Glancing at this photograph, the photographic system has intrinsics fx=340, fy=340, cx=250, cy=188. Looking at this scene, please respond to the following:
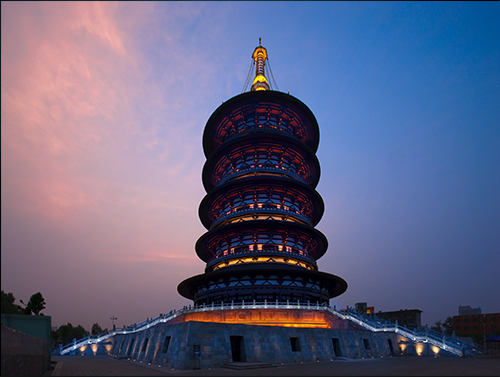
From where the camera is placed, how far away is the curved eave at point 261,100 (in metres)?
51.3

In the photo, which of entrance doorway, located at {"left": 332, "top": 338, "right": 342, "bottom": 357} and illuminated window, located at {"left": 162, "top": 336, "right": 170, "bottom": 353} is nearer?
illuminated window, located at {"left": 162, "top": 336, "right": 170, "bottom": 353}

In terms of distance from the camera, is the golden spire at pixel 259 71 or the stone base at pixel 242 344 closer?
the stone base at pixel 242 344

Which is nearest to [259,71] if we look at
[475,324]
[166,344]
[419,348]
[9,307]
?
[419,348]

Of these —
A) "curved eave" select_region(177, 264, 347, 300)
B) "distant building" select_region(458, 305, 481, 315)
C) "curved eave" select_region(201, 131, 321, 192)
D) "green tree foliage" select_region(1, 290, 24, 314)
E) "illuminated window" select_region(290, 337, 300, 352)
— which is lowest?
"distant building" select_region(458, 305, 481, 315)

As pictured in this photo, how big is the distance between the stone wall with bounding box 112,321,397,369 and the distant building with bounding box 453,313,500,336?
306 feet

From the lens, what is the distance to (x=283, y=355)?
2505 cm

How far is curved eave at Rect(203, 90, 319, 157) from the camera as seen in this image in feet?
168

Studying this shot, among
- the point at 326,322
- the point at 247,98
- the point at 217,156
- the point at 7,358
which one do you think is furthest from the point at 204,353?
the point at 247,98

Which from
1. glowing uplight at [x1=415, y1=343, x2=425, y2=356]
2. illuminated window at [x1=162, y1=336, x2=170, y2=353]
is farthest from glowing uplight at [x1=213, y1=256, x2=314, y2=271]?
illuminated window at [x1=162, y1=336, x2=170, y2=353]

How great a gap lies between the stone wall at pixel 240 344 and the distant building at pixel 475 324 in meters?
93.4

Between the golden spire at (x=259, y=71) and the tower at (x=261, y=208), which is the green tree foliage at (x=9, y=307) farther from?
the golden spire at (x=259, y=71)

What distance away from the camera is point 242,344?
968 inches

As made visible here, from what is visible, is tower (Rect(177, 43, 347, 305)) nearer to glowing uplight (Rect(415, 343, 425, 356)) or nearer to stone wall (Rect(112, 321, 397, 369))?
stone wall (Rect(112, 321, 397, 369))

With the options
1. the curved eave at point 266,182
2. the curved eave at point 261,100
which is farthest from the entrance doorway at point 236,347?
the curved eave at point 261,100
